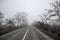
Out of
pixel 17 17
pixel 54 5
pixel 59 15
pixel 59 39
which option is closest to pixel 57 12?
pixel 59 15

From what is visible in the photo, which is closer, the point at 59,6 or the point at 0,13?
the point at 59,6

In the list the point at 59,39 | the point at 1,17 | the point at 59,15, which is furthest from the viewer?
the point at 1,17

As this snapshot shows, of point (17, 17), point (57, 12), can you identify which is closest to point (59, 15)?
point (57, 12)

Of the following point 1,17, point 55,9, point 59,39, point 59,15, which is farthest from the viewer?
point 1,17

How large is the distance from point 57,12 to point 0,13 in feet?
142

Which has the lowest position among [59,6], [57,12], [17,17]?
[17,17]

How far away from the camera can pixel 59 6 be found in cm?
3981

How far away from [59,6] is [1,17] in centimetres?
4289

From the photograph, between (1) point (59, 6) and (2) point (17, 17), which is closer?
(1) point (59, 6)

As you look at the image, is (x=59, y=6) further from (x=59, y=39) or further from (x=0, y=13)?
(x=0, y=13)

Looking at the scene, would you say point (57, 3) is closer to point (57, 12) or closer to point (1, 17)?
point (57, 12)

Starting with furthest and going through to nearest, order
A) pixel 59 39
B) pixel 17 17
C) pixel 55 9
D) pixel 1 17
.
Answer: pixel 17 17, pixel 1 17, pixel 55 9, pixel 59 39

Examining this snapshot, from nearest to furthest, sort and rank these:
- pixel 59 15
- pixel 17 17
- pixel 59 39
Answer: pixel 59 39
pixel 59 15
pixel 17 17

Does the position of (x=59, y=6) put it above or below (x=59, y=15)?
above
